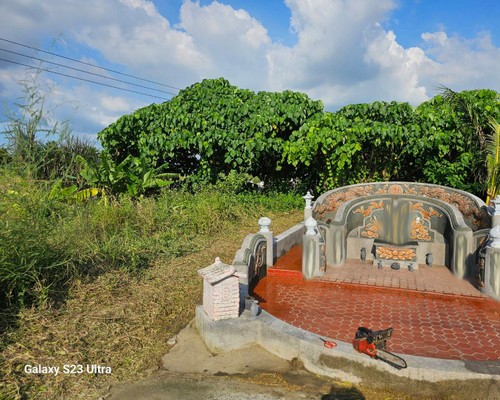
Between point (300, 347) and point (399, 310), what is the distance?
2.37 metres

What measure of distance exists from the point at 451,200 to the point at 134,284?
7.18 metres

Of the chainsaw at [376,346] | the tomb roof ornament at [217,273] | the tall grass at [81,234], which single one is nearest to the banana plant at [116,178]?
the tall grass at [81,234]

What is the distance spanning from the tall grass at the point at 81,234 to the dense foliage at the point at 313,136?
8.36 feet

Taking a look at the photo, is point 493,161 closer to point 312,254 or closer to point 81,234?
point 312,254

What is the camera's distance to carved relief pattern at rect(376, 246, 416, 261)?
7973 millimetres

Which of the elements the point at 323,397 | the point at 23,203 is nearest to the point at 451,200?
the point at 323,397

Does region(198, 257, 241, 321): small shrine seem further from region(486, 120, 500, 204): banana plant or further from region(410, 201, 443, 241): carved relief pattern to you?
region(486, 120, 500, 204): banana plant

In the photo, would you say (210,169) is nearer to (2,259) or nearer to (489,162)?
(489,162)

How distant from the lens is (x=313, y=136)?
1237 cm

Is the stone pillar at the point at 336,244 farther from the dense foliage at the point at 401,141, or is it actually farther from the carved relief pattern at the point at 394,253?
the dense foliage at the point at 401,141

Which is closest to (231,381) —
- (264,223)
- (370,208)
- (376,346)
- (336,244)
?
(376,346)

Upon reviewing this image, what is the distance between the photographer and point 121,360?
449cm

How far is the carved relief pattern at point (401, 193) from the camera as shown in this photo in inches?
338

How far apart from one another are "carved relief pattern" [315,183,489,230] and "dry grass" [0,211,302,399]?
3876 millimetres
